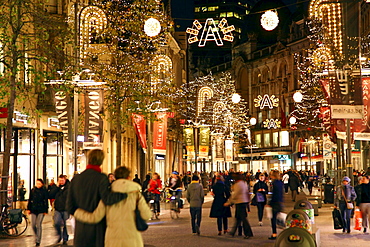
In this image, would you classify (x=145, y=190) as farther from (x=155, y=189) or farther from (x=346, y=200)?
(x=346, y=200)

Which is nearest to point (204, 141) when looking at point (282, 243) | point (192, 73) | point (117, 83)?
point (117, 83)

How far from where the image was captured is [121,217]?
9023mm

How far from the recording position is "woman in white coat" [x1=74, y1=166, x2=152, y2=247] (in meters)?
8.91

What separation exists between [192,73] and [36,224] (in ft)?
348

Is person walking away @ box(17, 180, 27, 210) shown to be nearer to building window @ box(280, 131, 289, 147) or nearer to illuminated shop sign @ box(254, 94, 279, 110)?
illuminated shop sign @ box(254, 94, 279, 110)

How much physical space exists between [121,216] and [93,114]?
1669cm

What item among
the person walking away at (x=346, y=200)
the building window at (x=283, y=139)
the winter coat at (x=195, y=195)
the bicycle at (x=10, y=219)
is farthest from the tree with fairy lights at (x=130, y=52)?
the building window at (x=283, y=139)

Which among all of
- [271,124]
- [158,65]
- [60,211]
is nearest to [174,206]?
[158,65]

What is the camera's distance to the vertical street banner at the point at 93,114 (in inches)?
1001

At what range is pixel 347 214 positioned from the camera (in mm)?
21047

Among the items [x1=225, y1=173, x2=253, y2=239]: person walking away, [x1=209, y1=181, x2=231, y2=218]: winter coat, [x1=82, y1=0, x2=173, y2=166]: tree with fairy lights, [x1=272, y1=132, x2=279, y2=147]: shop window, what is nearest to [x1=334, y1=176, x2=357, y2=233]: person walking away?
[x1=225, y1=173, x2=253, y2=239]: person walking away

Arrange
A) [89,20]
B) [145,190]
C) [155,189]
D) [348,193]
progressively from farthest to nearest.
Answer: [145,190], [155,189], [89,20], [348,193]

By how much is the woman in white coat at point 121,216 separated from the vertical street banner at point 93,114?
54.1 ft

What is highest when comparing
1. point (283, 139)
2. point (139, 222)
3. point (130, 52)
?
point (130, 52)
